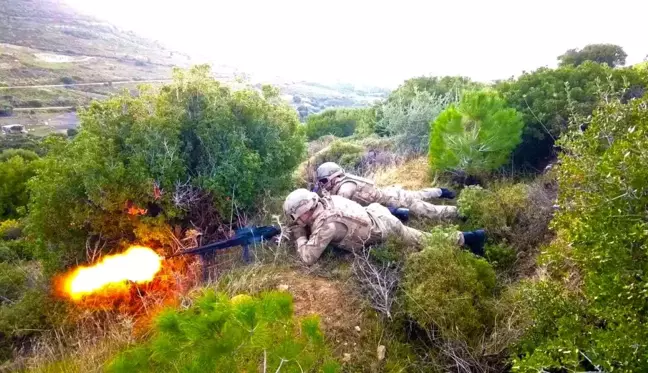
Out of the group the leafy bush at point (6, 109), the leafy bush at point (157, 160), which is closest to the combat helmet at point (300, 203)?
the leafy bush at point (157, 160)

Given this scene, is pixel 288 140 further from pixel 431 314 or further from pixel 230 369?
pixel 230 369

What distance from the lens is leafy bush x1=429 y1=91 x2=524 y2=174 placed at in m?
6.89

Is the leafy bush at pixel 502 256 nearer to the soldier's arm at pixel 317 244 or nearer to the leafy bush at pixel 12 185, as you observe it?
the soldier's arm at pixel 317 244

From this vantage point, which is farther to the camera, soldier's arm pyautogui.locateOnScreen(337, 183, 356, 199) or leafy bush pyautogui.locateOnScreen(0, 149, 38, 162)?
leafy bush pyautogui.locateOnScreen(0, 149, 38, 162)

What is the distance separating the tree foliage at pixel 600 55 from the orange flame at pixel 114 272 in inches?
488

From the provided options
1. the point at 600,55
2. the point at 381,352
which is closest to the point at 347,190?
the point at 381,352

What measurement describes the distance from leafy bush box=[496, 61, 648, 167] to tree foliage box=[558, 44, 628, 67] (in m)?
5.78

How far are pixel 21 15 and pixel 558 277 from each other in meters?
136

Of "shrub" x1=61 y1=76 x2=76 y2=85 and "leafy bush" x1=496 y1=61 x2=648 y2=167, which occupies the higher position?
"leafy bush" x1=496 y1=61 x2=648 y2=167

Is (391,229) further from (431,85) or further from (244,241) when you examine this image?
(431,85)

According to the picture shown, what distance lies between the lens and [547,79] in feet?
24.8

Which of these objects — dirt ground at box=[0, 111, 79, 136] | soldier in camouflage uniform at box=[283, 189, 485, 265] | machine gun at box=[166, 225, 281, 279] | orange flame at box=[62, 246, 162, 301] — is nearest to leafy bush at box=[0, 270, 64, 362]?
orange flame at box=[62, 246, 162, 301]

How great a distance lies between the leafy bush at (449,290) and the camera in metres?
3.79

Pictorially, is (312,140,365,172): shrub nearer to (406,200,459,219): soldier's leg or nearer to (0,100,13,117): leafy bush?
(406,200,459,219): soldier's leg
